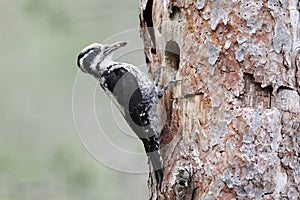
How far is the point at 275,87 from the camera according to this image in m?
2.81

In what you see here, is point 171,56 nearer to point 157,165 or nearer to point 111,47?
point 157,165

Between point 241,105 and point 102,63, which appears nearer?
point 241,105

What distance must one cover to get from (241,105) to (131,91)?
4.10ft

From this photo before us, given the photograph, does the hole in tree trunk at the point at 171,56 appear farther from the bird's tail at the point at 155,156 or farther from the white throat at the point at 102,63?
the white throat at the point at 102,63

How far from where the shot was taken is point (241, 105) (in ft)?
9.29

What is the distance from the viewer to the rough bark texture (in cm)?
277

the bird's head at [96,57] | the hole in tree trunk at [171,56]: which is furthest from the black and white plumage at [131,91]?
the hole in tree trunk at [171,56]

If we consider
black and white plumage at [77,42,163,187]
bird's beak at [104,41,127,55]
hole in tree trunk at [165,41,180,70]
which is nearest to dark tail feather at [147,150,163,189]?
black and white plumage at [77,42,163,187]

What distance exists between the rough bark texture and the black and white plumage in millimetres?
328

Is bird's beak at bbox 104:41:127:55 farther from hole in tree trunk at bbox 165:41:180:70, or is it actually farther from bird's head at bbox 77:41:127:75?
hole in tree trunk at bbox 165:41:180:70

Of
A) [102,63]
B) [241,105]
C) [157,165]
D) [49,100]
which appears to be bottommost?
[49,100]

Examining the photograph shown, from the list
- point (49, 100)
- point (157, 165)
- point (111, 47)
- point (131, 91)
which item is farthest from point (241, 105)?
point (49, 100)

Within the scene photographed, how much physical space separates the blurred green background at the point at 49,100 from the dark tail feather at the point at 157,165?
3.61ft

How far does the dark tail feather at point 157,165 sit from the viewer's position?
313 cm
